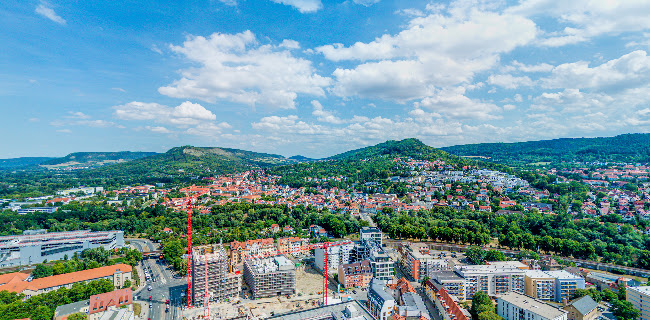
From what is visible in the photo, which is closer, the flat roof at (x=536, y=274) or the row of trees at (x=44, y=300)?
the row of trees at (x=44, y=300)

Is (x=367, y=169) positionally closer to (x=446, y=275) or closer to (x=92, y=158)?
(x=446, y=275)

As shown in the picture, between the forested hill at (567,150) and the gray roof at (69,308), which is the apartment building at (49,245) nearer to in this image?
the gray roof at (69,308)

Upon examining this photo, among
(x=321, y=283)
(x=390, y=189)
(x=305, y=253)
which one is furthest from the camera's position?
(x=390, y=189)

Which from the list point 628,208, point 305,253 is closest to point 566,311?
point 305,253

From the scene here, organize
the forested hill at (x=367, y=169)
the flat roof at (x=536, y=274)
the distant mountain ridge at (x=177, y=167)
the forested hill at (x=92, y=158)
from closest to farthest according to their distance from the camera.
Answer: the flat roof at (x=536, y=274), the forested hill at (x=367, y=169), the distant mountain ridge at (x=177, y=167), the forested hill at (x=92, y=158)

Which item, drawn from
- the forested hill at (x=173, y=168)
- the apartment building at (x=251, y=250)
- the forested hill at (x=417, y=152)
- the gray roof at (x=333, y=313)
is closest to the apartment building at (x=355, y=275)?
the gray roof at (x=333, y=313)

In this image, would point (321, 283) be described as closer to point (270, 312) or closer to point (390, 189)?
point (270, 312)
